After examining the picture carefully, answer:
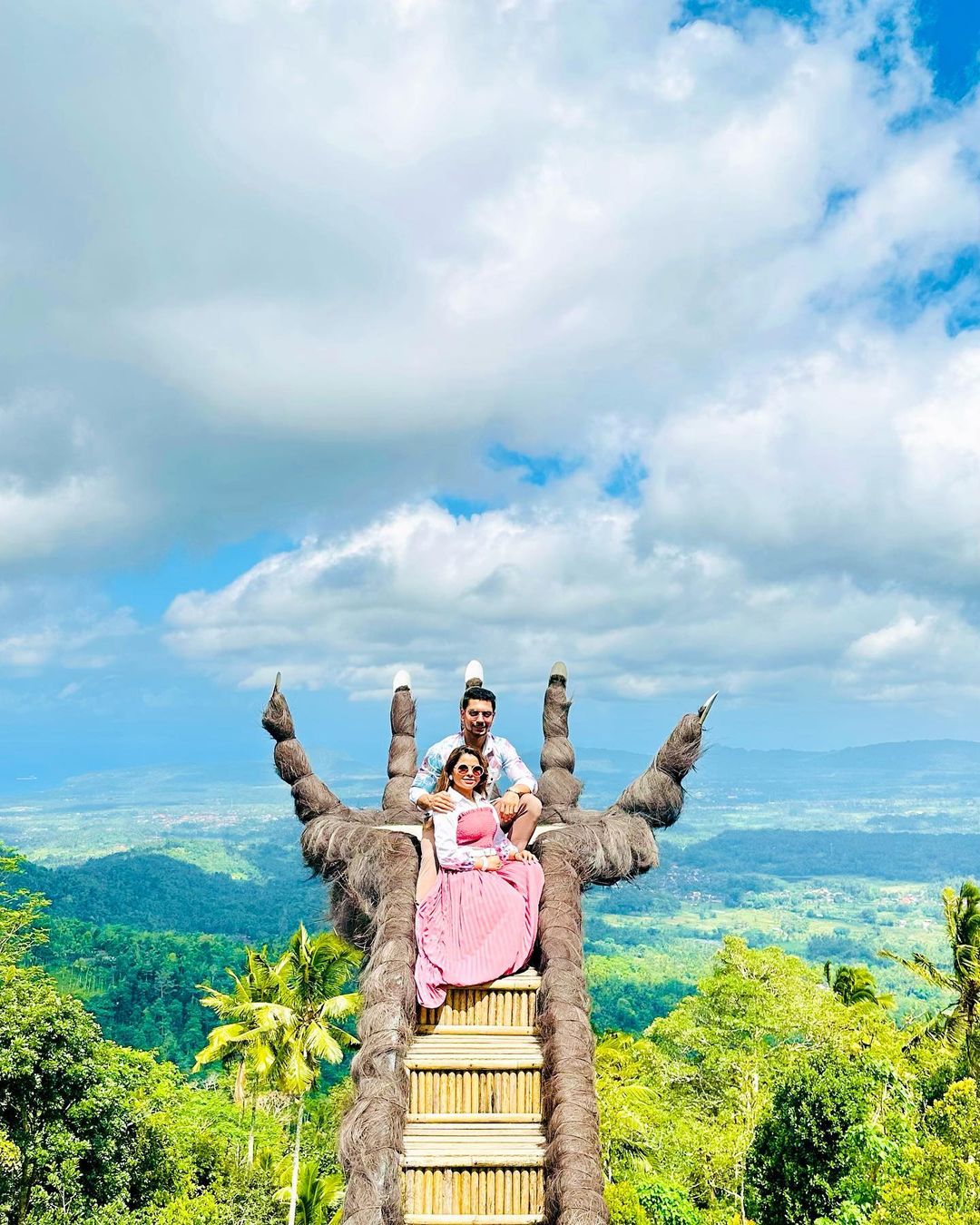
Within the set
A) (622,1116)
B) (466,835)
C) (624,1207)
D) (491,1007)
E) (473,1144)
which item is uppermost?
(466,835)

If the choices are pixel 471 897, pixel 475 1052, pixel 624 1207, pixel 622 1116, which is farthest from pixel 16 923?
pixel 475 1052

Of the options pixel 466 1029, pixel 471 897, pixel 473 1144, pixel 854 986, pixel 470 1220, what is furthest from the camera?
pixel 854 986

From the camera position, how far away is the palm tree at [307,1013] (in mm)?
16203

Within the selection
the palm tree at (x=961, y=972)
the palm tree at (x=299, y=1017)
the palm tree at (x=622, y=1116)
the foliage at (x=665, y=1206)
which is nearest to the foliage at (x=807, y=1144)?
the foliage at (x=665, y=1206)

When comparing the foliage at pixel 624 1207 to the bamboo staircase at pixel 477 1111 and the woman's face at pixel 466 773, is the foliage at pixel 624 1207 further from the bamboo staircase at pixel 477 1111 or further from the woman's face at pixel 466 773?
the woman's face at pixel 466 773

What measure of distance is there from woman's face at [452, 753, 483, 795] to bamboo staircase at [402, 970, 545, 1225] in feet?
4.06

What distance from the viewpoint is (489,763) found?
6531mm

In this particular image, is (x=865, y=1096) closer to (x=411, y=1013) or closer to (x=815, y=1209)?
(x=815, y=1209)

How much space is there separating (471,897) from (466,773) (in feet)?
2.86

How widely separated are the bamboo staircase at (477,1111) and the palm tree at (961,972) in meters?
15.5

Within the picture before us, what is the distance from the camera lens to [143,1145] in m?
17.8

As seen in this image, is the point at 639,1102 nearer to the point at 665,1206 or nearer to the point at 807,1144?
the point at 665,1206

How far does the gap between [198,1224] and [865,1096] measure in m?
12.1

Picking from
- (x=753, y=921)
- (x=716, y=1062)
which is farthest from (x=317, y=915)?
(x=753, y=921)
